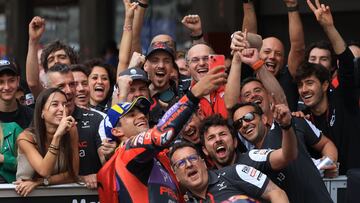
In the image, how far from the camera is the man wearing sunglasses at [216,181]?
7.02m

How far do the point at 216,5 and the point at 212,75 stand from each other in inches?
375

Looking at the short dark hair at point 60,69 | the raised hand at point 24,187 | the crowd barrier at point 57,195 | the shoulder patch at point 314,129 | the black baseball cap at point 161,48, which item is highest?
the black baseball cap at point 161,48

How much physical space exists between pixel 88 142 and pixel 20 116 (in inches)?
32.3

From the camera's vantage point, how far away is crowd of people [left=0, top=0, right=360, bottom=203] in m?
7.03

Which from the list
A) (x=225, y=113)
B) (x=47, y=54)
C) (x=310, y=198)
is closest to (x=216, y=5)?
(x=47, y=54)

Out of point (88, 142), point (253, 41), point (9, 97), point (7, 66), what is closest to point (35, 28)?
point (7, 66)

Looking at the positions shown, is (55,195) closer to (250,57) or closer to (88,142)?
(88,142)

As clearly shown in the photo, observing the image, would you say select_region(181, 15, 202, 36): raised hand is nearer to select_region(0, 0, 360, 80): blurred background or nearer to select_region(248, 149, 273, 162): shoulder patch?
select_region(248, 149, 273, 162): shoulder patch

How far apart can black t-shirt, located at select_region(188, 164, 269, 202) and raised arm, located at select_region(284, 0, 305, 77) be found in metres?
2.32

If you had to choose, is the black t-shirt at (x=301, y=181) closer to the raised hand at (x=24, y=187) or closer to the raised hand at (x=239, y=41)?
the raised hand at (x=239, y=41)

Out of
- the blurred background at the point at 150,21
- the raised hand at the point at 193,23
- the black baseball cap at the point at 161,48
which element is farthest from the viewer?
the blurred background at the point at 150,21

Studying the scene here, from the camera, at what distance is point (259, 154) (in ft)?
24.0

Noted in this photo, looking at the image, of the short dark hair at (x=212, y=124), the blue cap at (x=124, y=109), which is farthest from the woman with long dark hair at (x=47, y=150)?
the short dark hair at (x=212, y=124)

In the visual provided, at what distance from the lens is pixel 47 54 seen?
9680mm
